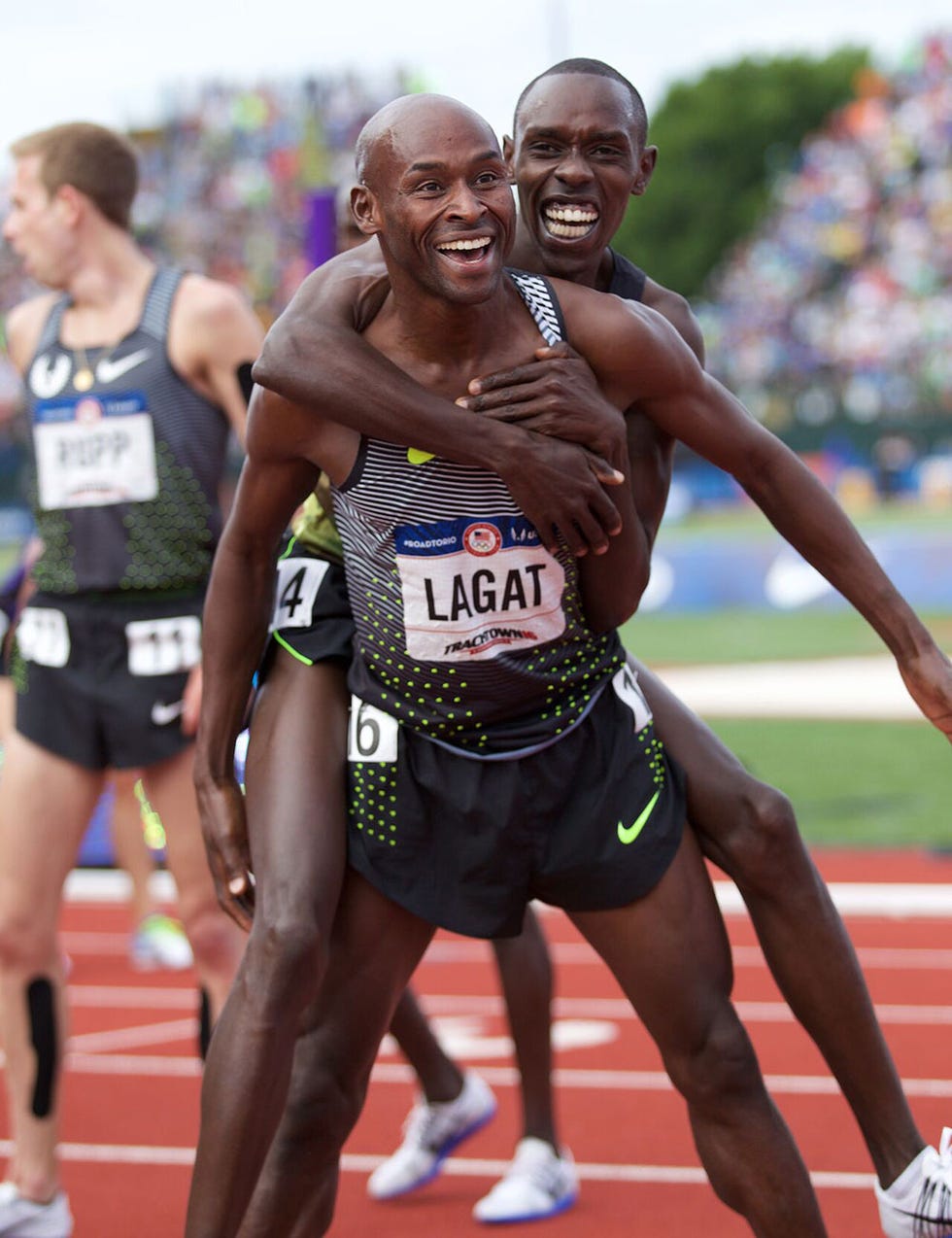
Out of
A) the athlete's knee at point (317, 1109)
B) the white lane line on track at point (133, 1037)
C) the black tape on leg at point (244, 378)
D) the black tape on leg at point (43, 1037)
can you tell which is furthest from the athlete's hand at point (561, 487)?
the white lane line on track at point (133, 1037)

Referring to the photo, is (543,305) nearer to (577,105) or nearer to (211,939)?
(577,105)

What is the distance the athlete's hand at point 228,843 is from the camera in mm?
2939

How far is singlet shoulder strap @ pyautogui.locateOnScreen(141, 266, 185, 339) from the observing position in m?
Result: 4.01

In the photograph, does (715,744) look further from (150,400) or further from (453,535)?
(150,400)

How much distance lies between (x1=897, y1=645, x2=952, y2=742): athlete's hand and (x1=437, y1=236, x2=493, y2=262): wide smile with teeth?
962 millimetres

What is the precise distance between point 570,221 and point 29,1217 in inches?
89.9

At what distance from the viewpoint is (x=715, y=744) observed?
3.04 meters

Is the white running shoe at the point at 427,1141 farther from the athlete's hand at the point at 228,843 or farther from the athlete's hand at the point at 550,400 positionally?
the athlete's hand at the point at 550,400

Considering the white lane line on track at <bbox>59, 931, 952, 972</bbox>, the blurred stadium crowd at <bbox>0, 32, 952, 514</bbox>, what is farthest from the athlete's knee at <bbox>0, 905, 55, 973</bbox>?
the blurred stadium crowd at <bbox>0, 32, 952, 514</bbox>

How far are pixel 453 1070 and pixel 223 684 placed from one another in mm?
1765

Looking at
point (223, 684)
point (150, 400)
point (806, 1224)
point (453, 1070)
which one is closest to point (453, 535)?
point (223, 684)

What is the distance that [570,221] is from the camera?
2836mm

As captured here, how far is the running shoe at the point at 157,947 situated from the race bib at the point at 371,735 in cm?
396

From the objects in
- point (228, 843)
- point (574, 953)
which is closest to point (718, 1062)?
point (228, 843)
